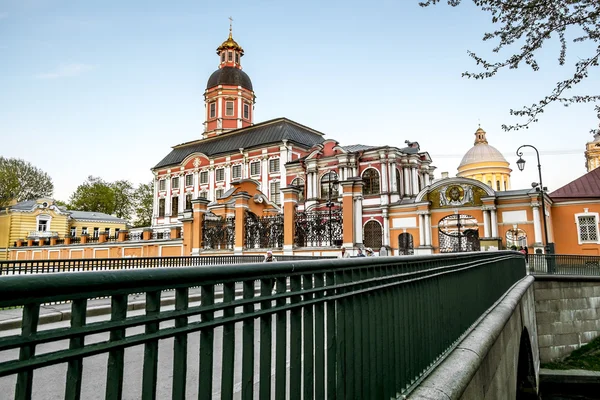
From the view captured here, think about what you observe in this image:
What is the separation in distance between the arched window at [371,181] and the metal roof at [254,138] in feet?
32.2

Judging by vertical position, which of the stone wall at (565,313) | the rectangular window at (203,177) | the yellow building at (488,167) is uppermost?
the yellow building at (488,167)

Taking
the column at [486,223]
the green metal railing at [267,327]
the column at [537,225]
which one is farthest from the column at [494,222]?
the green metal railing at [267,327]

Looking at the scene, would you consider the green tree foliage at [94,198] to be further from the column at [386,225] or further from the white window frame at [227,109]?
the column at [386,225]

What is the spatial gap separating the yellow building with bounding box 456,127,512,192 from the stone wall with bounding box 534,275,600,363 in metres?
41.6

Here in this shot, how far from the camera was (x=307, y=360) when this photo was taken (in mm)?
2129

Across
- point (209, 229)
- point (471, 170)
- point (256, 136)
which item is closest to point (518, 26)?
point (209, 229)

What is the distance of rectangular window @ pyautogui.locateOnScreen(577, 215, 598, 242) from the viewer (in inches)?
972

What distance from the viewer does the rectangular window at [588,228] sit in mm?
24698

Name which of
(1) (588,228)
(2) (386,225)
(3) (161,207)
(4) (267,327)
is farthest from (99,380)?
(3) (161,207)

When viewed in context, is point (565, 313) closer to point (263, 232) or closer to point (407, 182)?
point (263, 232)

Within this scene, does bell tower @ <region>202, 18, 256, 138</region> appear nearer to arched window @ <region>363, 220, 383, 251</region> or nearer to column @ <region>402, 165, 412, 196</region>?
column @ <region>402, 165, 412, 196</region>

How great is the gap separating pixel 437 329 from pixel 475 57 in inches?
263

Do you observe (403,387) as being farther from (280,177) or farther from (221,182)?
(221,182)

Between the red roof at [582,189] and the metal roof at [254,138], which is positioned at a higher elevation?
the metal roof at [254,138]
